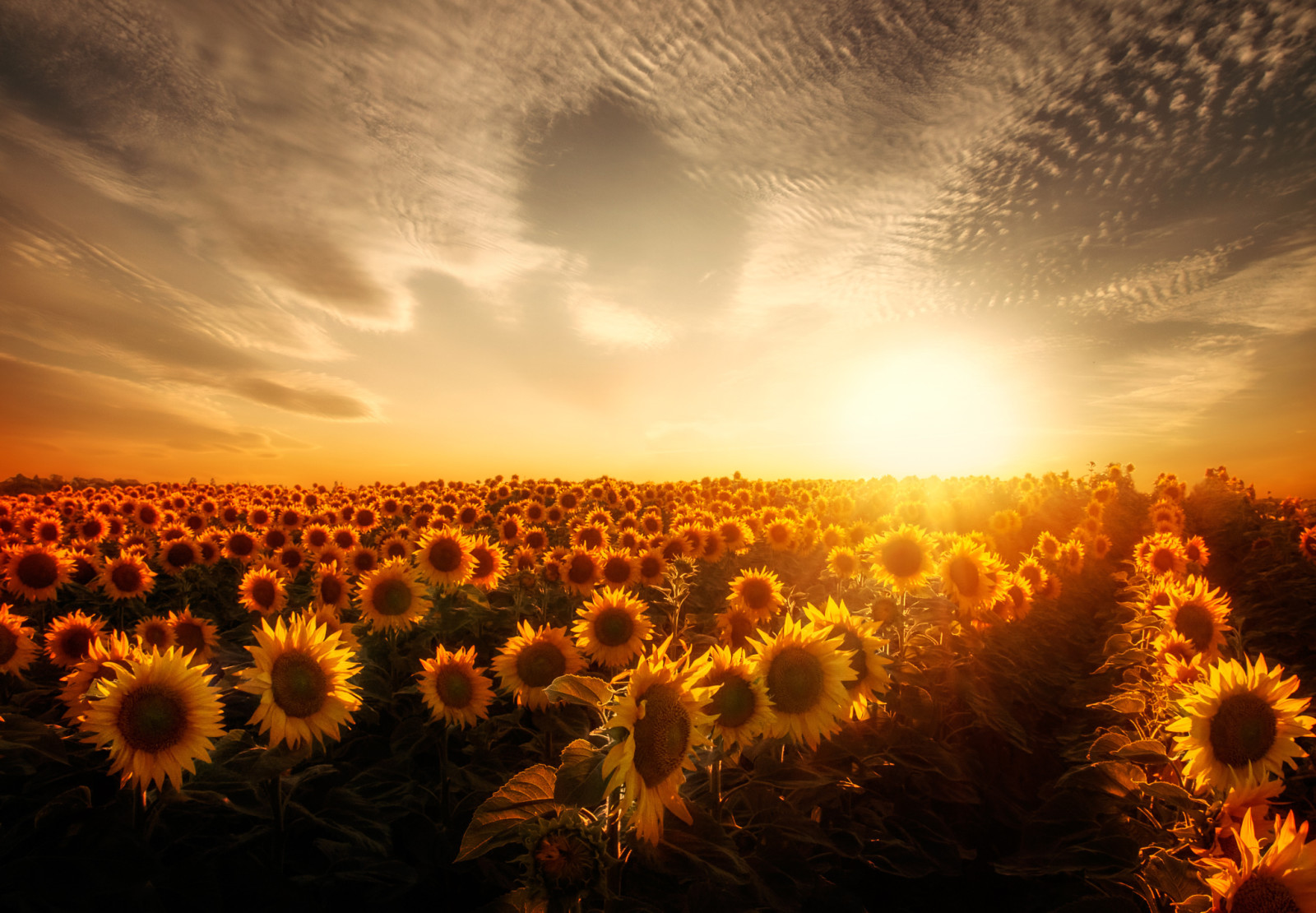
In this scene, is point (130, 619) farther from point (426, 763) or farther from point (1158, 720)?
point (1158, 720)

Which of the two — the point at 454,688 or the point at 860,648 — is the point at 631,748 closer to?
the point at 860,648

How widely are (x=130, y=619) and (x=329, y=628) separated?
25.2ft

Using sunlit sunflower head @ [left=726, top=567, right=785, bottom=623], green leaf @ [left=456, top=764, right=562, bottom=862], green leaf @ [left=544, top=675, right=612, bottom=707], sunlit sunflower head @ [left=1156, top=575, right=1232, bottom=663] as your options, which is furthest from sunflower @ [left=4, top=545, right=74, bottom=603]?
sunlit sunflower head @ [left=1156, top=575, right=1232, bottom=663]

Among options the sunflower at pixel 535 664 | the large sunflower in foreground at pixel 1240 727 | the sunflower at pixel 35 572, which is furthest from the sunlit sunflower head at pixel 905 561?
the sunflower at pixel 35 572

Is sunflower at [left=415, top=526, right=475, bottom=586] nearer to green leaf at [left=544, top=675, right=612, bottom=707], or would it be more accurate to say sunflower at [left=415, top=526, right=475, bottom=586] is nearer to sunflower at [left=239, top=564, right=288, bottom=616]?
sunflower at [left=239, top=564, right=288, bottom=616]

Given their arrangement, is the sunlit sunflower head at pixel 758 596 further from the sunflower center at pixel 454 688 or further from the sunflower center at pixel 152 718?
the sunflower center at pixel 152 718

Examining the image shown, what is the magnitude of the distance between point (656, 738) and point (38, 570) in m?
10.9

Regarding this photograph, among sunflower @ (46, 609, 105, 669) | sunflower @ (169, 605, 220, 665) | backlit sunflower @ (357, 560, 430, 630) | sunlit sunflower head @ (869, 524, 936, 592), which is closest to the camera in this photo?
sunflower @ (46, 609, 105, 669)

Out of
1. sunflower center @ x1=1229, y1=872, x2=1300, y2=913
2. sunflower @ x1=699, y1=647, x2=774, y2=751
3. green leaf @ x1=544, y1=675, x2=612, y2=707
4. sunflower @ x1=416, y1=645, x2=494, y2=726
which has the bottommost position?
sunflower @ x1=416, y1=645, x2=494, y2=726

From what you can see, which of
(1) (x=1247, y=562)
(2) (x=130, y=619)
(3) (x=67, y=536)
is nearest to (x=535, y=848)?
(2) (x=130, y=619)

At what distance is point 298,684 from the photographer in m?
3.84

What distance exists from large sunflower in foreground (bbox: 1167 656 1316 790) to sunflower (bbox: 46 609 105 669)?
8694mm

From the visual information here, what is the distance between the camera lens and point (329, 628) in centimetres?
604

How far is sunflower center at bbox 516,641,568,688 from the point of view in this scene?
525 centimetres
